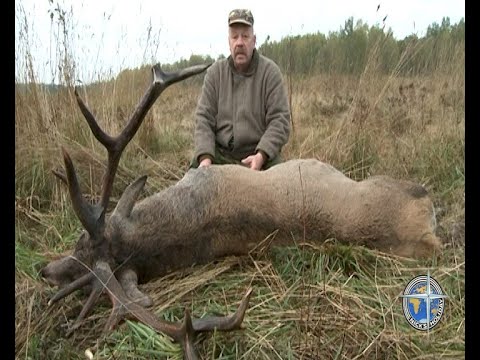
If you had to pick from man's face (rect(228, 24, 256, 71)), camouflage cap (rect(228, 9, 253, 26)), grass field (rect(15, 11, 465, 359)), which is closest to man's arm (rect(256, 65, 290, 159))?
man's face (rect(228, 24, 256, 71))

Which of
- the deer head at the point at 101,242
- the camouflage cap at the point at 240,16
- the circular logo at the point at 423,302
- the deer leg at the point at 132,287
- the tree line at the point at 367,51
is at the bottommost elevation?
the circular logo at the point at 423,302

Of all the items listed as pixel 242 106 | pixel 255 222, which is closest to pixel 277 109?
pixel 242 106

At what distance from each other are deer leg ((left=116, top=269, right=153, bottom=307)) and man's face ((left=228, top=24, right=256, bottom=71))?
6.84 ft

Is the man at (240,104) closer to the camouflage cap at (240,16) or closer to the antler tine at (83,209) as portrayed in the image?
the camouflage cap at (240,16)

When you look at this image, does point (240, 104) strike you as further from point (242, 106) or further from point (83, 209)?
point (83, 209)

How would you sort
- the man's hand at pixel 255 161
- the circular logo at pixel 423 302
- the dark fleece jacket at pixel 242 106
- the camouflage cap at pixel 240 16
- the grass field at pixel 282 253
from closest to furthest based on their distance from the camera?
the grass field at pixel 282 253
the circular logo at pixel 423 302
the man's hand at pixel 255 161
the camouflage cap at pixel 240 16
the dark fleece jacket at pixel 242 106

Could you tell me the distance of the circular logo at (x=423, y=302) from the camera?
3186 mm

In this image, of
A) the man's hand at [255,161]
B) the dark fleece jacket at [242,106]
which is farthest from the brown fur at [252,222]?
the dark fleece jacket at [242,106]

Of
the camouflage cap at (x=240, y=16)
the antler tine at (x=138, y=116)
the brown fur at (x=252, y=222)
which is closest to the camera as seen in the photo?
the antler tine at (x=138, y=116)

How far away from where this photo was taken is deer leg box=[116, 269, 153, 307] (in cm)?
326

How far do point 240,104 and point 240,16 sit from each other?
2.10 feet

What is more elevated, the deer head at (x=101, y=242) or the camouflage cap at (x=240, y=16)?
the camouflage cap at (x=240, y=16)

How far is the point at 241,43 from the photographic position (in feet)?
16.4

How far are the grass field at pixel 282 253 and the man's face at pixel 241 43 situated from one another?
1121 millimetres
